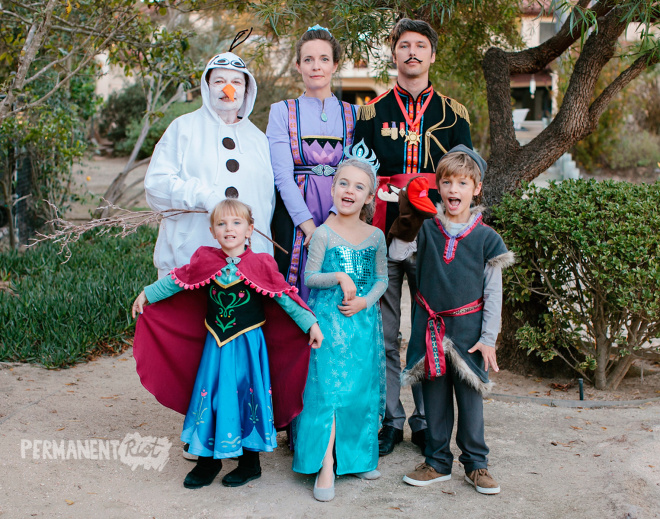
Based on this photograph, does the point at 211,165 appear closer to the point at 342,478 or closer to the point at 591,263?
the point at 342,478

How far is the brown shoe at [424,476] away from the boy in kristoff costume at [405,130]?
13.5 inches

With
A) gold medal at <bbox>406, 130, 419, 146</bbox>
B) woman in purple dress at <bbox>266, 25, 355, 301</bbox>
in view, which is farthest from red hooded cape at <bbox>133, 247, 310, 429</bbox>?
gold medal at <bbox>406, 130, 419, 146</bbox>

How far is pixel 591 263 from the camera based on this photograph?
4332mm

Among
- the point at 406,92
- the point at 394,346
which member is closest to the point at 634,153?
the point at 406,92

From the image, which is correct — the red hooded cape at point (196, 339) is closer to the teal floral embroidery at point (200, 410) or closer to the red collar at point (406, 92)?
the teal floral embroidery at point (200, 410)

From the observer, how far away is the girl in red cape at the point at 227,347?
10.4ft

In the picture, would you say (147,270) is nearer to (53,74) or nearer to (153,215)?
(53,74)

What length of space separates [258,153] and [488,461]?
2.01 m

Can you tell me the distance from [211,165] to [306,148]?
506 millimetres

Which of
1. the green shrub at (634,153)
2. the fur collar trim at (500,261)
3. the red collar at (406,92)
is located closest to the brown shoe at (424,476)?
the fur collar trim at (500,261)

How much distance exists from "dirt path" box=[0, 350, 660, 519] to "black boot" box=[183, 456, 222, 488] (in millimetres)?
36

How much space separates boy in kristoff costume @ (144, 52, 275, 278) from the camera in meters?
3.45

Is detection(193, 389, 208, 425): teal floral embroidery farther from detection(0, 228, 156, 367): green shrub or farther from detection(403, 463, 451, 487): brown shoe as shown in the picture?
detection(0, 228, 156, 367): green shrub

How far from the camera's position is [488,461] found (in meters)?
3.56
